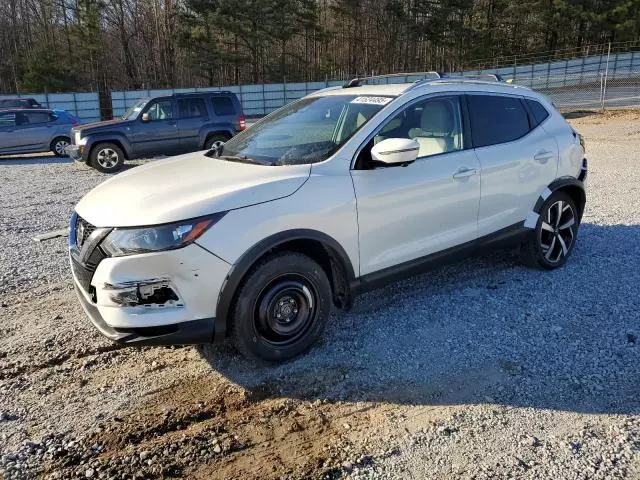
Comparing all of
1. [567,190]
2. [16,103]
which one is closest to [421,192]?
[567,190]

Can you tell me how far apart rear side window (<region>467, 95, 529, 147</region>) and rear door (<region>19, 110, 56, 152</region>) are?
15.0 metres

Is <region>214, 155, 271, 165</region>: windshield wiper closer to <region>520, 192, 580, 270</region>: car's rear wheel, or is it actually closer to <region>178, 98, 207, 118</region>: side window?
<region>520, 192, 580, 270</region>: car's rear wheel

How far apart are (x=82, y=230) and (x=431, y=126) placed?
2.69 metres

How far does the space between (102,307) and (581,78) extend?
132 ft

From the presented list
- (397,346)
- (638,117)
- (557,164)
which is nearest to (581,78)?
(638,117)

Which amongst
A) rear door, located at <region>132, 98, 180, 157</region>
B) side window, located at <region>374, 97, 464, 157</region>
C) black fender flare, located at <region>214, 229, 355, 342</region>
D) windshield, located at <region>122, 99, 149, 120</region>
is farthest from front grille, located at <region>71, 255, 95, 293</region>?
windshield, located at <region>122, 99, 149, 120</region>

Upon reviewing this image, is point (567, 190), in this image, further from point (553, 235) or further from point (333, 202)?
point (333, 202)

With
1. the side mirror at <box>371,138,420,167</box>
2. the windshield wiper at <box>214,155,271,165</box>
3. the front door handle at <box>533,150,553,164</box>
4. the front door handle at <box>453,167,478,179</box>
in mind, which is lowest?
Result: the front door handle at <box>453,167,478,179</box>

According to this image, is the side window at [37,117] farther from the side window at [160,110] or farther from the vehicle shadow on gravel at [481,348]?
the vehicle shadow on gravel at [481,348]

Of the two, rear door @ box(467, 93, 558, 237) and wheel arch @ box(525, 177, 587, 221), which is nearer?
rear door @ box(467, 93, 558, 237)

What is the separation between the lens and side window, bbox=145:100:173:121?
13383mm

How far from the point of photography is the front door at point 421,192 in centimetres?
369

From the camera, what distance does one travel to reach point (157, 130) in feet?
44.0

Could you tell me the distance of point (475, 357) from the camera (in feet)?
11.8
